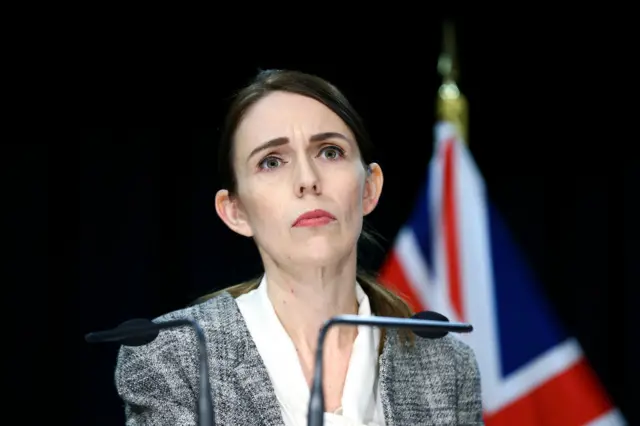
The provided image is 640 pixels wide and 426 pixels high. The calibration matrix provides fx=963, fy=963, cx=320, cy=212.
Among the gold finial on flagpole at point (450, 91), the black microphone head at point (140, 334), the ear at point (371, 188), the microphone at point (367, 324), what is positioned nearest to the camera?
the microphone at point (367, 324)

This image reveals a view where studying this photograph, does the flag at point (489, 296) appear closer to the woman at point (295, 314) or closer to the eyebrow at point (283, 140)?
the woman at point (295, 314)

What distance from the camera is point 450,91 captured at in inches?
102

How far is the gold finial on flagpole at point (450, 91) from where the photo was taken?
257 centimetres

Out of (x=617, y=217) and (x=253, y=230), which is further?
(x=617, y=217)

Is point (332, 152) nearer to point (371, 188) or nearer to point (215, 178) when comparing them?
point (371, 188)

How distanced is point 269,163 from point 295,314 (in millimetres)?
235

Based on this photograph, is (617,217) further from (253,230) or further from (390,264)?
(253,230)

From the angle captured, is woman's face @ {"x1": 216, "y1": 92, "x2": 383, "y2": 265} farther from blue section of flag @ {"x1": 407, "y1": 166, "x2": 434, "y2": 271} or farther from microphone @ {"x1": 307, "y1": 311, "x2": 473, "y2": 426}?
blue section of flag @ {"x1": 407, "y1": 166, "x2": 434, "y2": 271}

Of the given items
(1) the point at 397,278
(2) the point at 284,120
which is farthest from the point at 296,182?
(1) the point at 397,278

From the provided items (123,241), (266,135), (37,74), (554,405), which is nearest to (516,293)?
(554,405)

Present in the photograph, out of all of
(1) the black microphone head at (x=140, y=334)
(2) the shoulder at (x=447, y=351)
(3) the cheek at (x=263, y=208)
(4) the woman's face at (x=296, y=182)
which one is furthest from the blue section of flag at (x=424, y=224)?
(1) the black microphone head at (x=140, y=334)

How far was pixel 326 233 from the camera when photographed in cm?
141

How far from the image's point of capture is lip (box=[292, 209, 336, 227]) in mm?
1400

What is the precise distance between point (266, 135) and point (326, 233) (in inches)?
7.2
